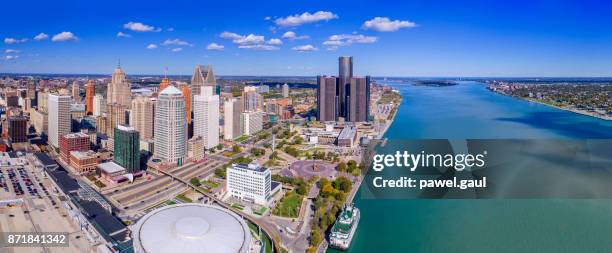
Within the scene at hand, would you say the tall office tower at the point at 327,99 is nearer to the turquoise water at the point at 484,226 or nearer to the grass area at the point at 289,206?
the grass area at the point at 289,206

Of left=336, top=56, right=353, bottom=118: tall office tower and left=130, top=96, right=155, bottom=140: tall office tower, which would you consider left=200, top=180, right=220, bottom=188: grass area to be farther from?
left=336, top=56, right=353, bottom=118: tall office tower

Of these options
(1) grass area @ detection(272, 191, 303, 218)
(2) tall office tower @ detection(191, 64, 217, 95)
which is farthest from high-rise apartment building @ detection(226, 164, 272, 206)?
(2) tall office tower @ detection(191, 64, 217, 95)

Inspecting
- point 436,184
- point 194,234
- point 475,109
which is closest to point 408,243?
point 436,184

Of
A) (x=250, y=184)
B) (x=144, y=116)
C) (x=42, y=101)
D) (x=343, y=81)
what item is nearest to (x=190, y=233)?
Answer: (x=250, y=184)

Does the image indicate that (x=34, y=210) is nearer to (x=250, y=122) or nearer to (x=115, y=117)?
(x=115, y=117)

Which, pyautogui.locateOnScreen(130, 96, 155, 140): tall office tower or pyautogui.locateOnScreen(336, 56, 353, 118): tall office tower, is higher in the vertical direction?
pyautogui.locateOnScreen(336, 56, 353, 118): tall office tower

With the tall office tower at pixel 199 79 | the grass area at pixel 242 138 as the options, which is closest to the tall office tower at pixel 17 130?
the tall office tower at pixel 199 79

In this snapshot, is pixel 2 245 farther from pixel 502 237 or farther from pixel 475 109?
pixel 475 109

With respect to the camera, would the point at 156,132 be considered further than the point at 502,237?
Yes
